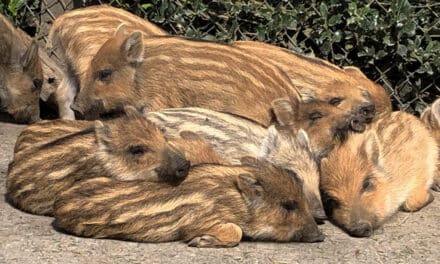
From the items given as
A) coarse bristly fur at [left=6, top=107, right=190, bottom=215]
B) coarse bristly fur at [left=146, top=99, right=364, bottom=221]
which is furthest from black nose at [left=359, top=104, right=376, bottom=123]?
coarse bristly fur at [left=6, top=107, right=190, bottom=215]

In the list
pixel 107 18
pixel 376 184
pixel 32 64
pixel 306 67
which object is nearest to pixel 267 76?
pixel 306 67

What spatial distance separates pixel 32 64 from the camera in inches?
274

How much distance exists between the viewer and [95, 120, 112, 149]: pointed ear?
4.98 meters

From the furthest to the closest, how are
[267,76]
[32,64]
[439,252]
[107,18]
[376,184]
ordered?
[32,64]
[107,18]
[267,76]
[376,184]
[439,252]

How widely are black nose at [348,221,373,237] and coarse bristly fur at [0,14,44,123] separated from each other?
2.82 m

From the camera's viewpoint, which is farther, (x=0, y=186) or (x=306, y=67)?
(x=306, y=67)

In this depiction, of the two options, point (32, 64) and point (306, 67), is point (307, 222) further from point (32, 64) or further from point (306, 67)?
point (32, 64)

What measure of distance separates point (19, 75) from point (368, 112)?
8.89ft

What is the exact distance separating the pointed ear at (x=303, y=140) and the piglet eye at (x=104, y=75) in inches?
52.0

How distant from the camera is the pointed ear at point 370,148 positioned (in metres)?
5.14

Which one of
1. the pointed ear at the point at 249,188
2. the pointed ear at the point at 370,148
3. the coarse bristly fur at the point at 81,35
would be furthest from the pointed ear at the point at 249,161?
the coarse bristly fur at the point at 81,35

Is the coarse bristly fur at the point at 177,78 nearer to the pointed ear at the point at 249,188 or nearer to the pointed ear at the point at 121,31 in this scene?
the pointed ear at the point at 121,31

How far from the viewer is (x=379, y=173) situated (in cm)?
513

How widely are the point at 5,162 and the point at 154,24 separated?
5.33 ft
